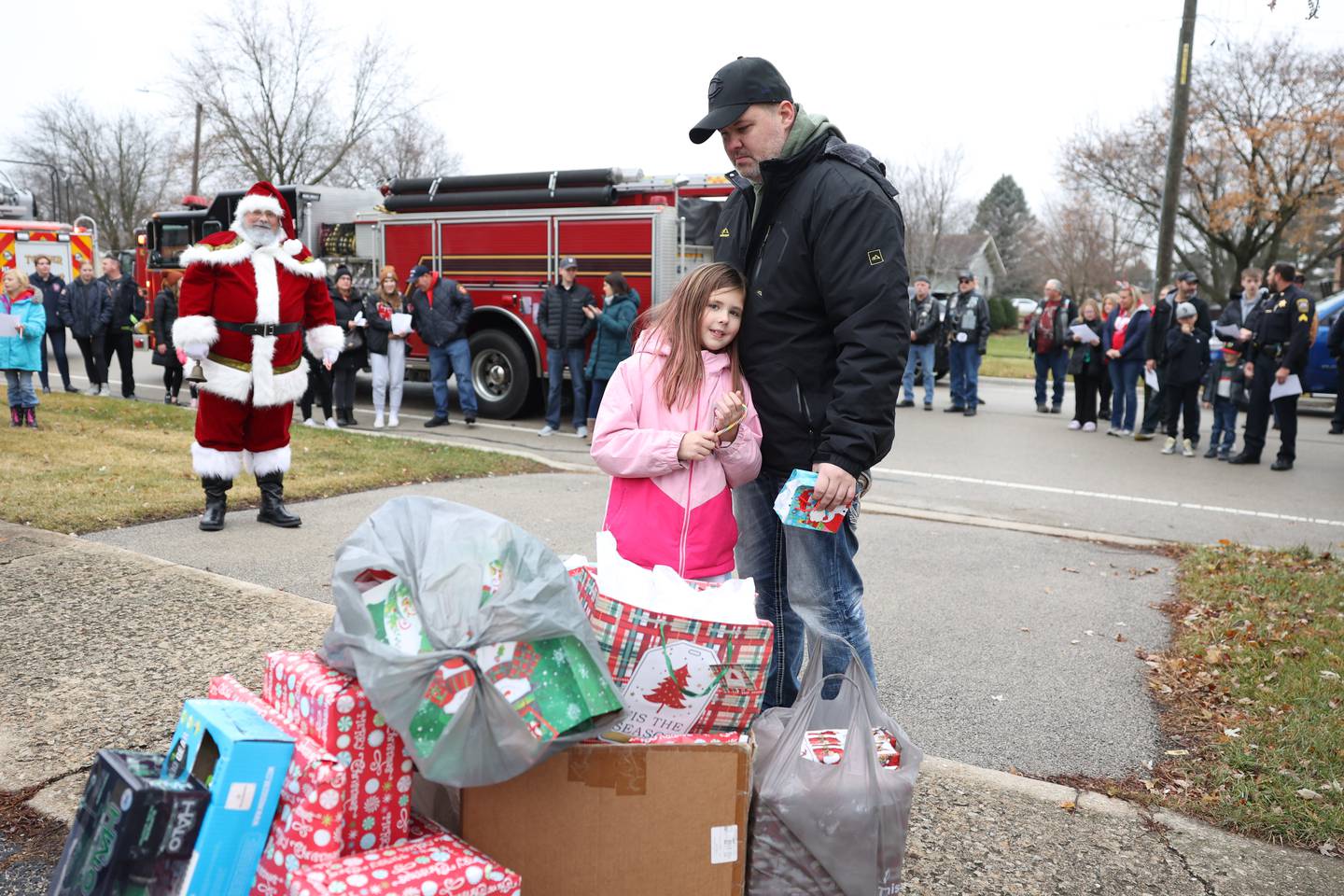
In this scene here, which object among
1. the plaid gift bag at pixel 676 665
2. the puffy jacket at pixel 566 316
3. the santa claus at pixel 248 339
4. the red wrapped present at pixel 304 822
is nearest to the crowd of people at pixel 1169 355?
the puffy jacket at pixel 566 316

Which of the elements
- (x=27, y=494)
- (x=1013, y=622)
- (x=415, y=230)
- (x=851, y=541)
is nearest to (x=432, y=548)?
(x=851, y=541)

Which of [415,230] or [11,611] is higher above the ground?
[415,230]

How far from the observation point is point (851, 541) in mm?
3010

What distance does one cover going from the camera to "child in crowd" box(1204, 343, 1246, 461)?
1110cm

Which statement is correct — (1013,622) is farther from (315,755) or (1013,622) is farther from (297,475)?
(297,475)

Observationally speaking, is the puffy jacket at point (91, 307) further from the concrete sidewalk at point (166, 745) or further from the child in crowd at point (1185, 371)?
the child in crowd at point (1185, 371)

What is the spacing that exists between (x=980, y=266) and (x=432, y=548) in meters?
79.3

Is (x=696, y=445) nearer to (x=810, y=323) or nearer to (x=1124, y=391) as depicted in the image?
(x=810, y=323)

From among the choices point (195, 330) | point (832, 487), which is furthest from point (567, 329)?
point (832, 487)

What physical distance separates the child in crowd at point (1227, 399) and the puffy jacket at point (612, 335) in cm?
615

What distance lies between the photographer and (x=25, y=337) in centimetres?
1073

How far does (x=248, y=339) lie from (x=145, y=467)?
A: 8.65 feet

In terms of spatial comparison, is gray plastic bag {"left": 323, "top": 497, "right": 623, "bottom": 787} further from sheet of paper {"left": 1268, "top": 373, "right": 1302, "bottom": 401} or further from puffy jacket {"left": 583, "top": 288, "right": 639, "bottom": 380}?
sheet of paper {"left": 1268, "top": 373, "right": 1302, "bottom": 401}

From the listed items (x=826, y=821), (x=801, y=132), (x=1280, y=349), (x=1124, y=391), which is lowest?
(x=826, y=821)
